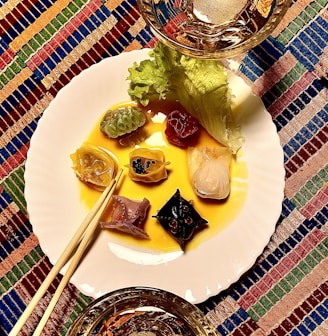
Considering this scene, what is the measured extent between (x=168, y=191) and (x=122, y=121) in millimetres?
216

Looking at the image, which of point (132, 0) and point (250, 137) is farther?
point (132, 0)

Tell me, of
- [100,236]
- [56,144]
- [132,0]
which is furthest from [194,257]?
[132,0]

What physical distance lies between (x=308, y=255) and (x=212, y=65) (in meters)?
0.54

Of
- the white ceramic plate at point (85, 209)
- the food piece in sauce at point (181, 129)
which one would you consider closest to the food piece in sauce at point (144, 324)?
the white ceramic plate at point (85, 209)

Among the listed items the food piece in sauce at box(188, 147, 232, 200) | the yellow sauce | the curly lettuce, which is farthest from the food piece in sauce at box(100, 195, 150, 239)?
the curly lettuce

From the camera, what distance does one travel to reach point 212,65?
191cm

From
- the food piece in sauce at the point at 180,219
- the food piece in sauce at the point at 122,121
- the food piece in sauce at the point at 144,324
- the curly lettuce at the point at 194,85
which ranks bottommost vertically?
the food piece in sauce at the point at 144,324

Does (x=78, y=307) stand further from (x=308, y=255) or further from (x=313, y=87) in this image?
(x=313, y=87)

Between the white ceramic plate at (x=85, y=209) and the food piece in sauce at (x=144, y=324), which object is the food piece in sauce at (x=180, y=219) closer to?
the white ceramic plate at (x=85, y=209)

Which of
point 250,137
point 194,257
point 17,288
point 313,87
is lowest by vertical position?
point 17,288

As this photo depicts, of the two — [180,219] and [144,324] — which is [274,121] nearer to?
[180,219]

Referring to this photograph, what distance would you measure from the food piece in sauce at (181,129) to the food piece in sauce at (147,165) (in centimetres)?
5

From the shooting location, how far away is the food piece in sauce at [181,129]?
1.92 meters

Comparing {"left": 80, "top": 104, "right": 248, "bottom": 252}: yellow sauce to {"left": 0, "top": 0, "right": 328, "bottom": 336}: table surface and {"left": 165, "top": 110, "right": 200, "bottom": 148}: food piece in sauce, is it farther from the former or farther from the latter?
{"left": 0, "top": 0, "right": 328, "bottom": 336}: table surface
